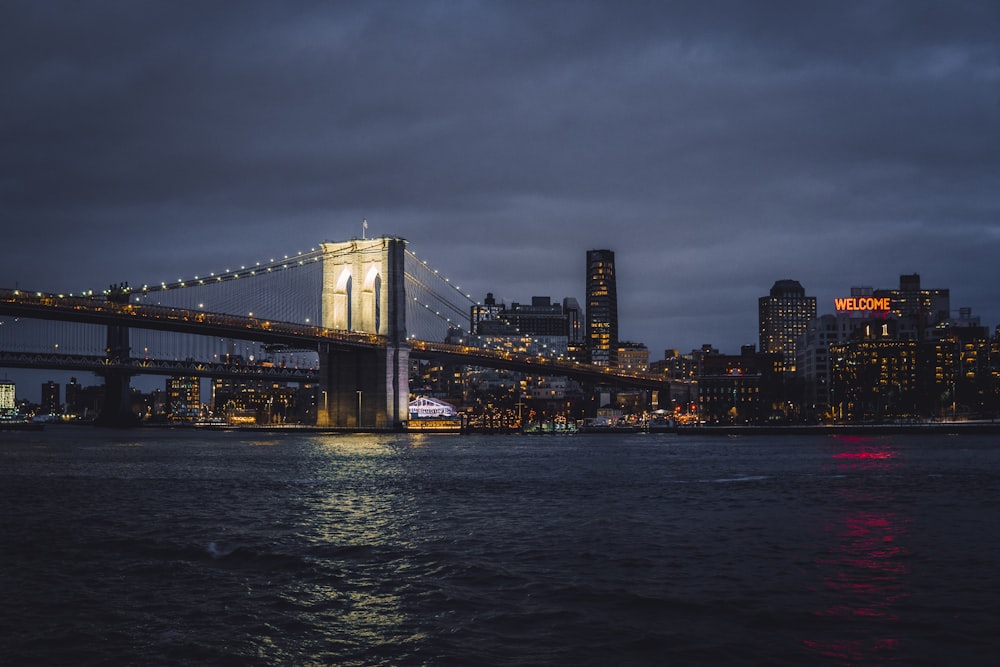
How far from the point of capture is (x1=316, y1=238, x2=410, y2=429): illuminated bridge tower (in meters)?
109

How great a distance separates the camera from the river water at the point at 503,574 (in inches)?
598

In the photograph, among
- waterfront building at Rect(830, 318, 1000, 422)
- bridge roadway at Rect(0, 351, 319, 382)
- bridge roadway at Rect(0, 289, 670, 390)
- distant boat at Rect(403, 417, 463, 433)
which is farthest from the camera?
waterfront building at Rect(830, 318, 1000, 422)

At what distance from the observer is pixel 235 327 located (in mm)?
94625

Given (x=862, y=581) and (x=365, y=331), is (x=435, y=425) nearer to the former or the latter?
(x=365, y=331)

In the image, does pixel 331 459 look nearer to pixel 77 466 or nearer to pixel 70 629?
pixel 77 466

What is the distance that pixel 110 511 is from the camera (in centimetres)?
3403

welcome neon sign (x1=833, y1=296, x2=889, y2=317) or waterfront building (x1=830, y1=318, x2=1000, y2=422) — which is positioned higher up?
welcome neon sign (x1=833, y1=296, x2=889, y2=317)

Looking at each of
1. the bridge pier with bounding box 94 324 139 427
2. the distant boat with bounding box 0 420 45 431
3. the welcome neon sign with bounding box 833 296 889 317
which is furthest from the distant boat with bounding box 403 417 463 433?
the welcome neon sign with bounding box 833 296 889 317

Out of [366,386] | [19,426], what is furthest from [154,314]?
[19,426]

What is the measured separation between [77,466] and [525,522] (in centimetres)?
4064

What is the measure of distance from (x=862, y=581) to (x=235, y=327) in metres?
81.4

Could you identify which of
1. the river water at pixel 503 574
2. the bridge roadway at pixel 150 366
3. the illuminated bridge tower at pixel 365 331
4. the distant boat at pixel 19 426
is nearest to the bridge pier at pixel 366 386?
the illuminated bridge tower at pixel 365 331

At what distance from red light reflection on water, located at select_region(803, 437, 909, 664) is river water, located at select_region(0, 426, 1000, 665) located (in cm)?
8

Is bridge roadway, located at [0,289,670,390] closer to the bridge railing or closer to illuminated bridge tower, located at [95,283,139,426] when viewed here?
the bridge railing
